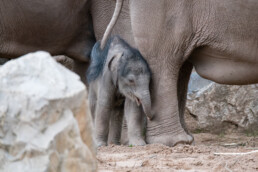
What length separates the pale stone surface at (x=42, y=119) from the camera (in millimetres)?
1746

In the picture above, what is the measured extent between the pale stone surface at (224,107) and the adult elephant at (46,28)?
1.30 metres

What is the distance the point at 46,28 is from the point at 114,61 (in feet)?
4.40

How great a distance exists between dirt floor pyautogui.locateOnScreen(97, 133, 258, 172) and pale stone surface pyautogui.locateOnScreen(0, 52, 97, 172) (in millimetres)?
1220

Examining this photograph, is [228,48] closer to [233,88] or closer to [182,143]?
[182,143]

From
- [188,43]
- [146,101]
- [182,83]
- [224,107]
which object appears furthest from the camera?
[224,107]

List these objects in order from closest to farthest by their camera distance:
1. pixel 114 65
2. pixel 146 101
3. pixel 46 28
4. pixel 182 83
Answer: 1. pixel 146 101
2. pixel 114 65
3. pixel 182 83
4. pixel 46 28

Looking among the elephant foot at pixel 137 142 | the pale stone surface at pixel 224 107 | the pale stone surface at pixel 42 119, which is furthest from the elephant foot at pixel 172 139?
the pale stone surface at pixel 42 119

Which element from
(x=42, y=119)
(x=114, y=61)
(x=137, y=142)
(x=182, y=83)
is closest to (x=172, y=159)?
(x=137, y=142)

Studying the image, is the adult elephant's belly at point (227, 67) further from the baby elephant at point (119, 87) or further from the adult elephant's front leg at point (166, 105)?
the baby elephant at point (119, 87)

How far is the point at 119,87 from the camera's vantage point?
4887mm

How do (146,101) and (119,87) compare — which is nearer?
(146,101)

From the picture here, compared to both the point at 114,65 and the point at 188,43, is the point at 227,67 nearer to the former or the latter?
the point at 188,43

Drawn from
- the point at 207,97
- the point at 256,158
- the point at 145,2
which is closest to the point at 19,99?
the point at 256,158

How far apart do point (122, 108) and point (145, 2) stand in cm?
103
